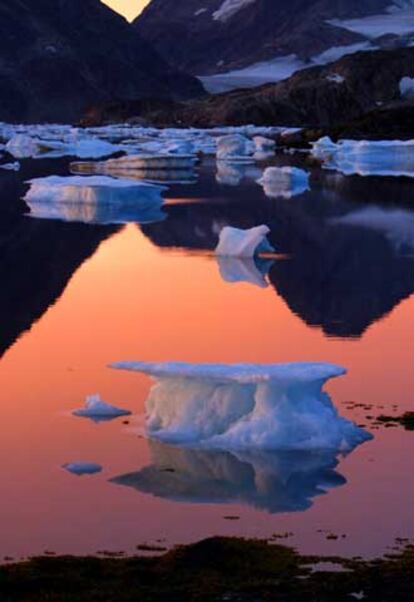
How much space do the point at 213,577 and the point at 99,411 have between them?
3101 mm

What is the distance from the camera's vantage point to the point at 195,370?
8.60 meters

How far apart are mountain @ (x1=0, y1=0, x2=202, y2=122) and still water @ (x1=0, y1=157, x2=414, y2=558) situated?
488ft

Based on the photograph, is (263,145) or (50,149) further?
(263,145)

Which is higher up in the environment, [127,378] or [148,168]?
[148,168]

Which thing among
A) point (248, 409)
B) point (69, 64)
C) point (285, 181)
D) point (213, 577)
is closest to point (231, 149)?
point (285, 181)

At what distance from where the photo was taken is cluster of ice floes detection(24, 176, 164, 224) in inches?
1114

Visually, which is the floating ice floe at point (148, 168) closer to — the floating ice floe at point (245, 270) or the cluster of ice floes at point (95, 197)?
the cluster of ice floes at point (95, 197)

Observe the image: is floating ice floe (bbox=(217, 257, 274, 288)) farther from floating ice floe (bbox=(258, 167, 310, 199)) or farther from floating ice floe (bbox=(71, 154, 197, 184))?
floating ice floe (bbox=(71, 154, 197, 184))

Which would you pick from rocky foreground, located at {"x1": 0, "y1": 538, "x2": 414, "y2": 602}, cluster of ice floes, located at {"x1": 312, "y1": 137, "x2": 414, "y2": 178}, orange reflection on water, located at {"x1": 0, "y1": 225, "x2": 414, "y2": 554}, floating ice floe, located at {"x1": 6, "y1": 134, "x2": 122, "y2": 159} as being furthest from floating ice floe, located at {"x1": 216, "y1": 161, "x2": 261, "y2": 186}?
rocky foreground, located at {"x1": 0, "y1": 538, "x2": 414, "y2": 602}

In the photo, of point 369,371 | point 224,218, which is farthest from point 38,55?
point 369,371

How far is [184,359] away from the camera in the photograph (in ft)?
37.3

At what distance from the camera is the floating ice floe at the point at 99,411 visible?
30.6 feet

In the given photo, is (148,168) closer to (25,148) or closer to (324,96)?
(25,148)

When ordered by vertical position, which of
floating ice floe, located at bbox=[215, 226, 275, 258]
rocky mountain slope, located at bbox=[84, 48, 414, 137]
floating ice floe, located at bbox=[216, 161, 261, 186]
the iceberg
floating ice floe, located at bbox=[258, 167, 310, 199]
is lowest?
the iceberg
